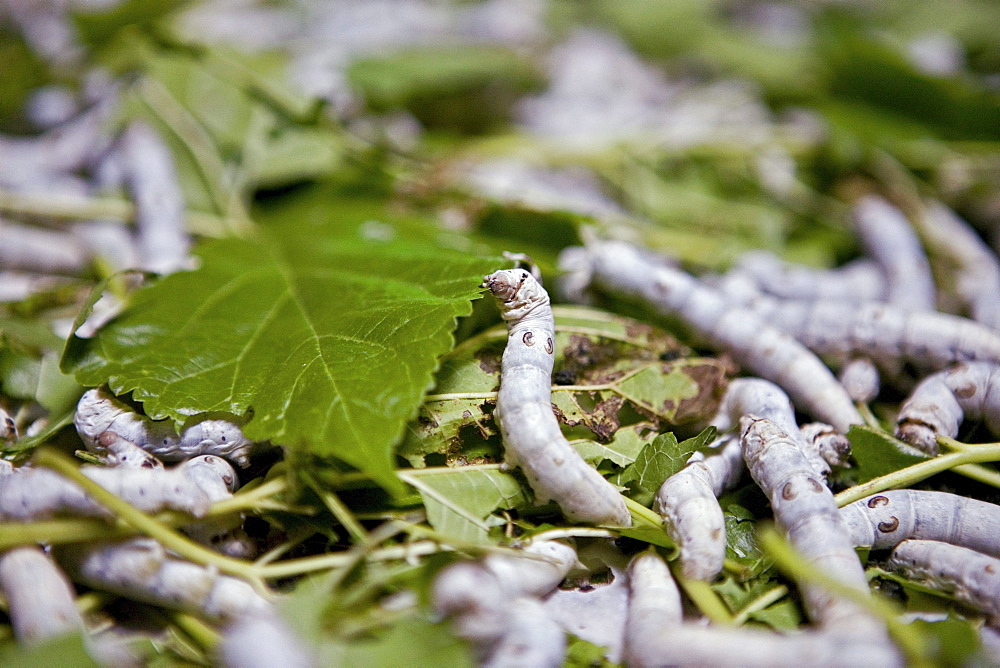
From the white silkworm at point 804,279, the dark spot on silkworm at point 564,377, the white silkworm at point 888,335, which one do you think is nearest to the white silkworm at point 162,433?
the dark spot on silkworm at point 564,377

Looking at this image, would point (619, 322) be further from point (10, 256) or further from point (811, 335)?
point (10, 256)

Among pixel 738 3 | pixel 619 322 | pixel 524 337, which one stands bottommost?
pixel 619 322

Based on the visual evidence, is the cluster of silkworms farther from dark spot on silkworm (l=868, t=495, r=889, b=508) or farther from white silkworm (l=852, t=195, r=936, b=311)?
white silkworm (l=852, t=195, r=936, b=311)

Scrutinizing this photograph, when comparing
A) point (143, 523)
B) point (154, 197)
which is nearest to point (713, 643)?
point (143, 523)

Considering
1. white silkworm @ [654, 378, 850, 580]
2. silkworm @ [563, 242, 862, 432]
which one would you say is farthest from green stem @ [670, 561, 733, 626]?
silkworm @ [563, 242, 862, 432]

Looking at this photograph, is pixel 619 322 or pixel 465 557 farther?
pixel 619 322

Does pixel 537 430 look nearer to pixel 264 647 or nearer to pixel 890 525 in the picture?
pixel 264 647

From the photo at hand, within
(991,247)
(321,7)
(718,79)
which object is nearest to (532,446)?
(991,247)
